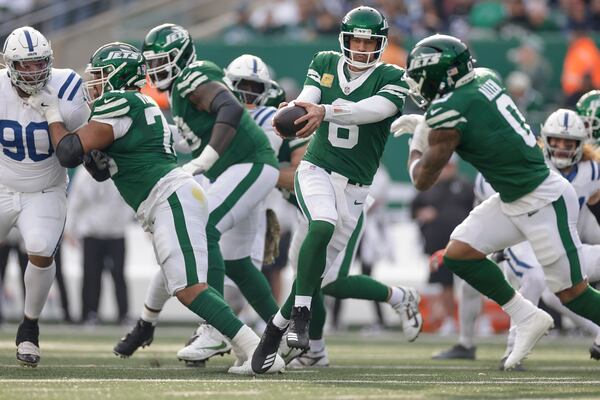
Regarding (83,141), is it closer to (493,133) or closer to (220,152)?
(220,152)

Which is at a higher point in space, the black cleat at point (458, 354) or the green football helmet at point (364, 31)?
the green football helmet at point (364, 31)

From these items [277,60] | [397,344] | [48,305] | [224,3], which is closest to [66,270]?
[48,305]

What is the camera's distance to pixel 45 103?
700 centimetres

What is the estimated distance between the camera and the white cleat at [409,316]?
322 inches

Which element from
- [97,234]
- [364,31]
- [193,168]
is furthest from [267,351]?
[97,234]

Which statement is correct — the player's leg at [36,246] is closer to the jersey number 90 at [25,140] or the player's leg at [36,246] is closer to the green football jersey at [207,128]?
the jersey number 90 at [25,140]

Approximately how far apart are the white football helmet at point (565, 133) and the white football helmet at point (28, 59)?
121 inches

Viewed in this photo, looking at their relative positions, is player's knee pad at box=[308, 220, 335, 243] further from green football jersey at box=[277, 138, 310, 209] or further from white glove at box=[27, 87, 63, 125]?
green football jersey at box=[277, 138, 310, 209]

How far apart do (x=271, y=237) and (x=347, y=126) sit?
165 centimetres

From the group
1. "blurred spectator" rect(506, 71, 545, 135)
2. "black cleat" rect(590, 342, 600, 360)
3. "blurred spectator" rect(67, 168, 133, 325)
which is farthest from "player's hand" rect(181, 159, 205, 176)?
"blurred spectator" rect(506, 71, 545, 135)

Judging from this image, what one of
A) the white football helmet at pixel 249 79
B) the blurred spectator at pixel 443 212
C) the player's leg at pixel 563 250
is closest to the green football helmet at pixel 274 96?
the white football helmet at pixel 249 79

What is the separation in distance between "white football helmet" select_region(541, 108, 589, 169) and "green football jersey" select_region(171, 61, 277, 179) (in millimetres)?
1726

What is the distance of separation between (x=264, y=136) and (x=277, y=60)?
23.8ft

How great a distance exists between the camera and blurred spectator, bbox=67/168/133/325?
40.8 ft
